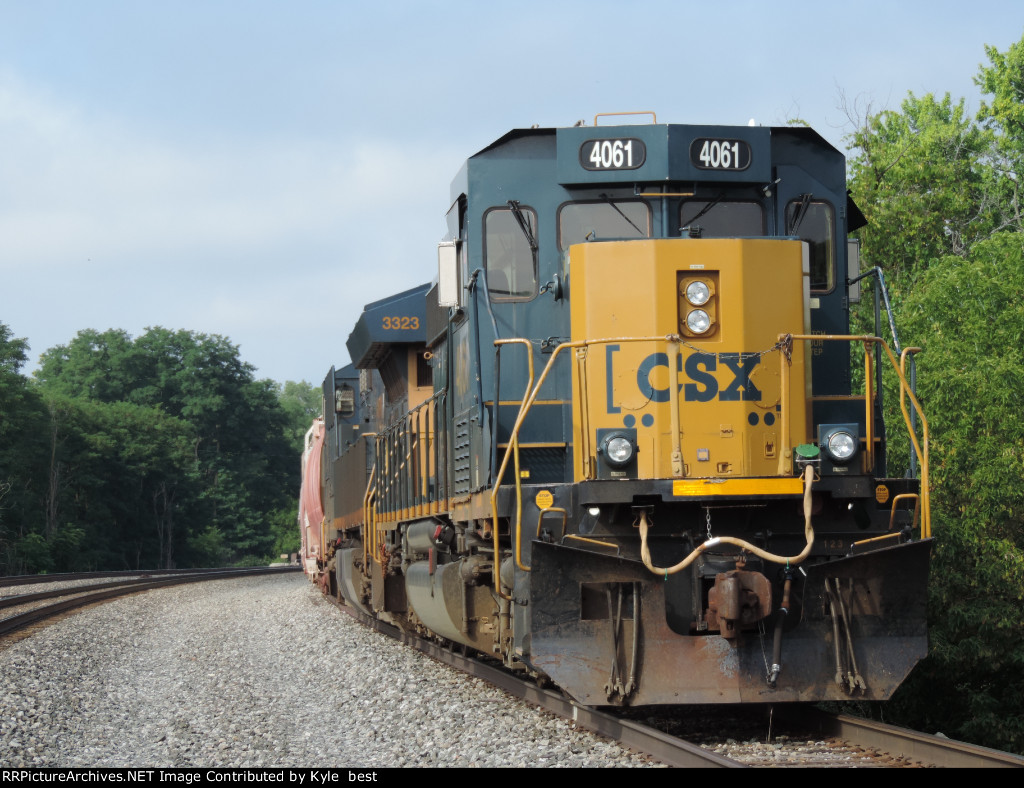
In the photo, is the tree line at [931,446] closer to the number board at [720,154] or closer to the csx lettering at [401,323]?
the csx lettering at [401,323]

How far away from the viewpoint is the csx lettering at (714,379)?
7148 mm

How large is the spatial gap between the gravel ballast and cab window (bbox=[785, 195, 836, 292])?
3.49m

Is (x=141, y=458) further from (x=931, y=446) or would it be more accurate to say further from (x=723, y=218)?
(x=723, y=218)

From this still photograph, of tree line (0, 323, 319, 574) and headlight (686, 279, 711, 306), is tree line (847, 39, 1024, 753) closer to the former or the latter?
headlight (686, 279, 711, 306)

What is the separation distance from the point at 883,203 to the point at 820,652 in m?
20.0

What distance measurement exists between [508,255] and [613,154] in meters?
0.99

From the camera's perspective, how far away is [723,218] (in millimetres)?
7848

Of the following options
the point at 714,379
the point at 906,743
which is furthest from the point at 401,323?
the point at 906,743

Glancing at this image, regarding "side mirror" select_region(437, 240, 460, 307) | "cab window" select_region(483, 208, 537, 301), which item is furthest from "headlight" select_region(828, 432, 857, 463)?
"side mirror" select_region(437, 240, 460, 307)

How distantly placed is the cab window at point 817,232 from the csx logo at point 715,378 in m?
1.23

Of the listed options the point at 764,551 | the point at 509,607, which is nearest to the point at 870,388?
the point at 764,551

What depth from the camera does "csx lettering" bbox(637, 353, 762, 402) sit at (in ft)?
23.5

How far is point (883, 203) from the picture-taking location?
81.9 ft

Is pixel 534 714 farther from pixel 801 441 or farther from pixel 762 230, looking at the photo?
pixel 762 230
